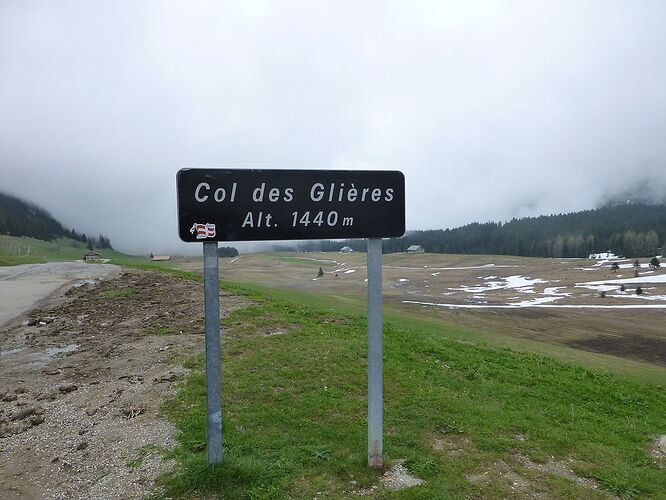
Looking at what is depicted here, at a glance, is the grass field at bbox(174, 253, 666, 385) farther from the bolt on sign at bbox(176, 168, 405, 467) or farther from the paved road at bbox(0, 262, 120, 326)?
the bolt on sign at bbox(176, 168, 405, 467)

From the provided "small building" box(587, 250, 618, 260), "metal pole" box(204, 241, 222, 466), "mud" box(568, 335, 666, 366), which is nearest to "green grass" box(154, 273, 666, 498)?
"metal pole" box(204, 241, 222, 466)

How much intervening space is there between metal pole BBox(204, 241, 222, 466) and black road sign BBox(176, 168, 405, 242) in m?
0.26

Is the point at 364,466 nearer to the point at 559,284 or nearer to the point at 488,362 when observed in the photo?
the point at 488,362

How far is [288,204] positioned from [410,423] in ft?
12.9

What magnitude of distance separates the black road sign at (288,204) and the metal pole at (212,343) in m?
0.26

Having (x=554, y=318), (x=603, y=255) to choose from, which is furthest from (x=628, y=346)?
(x=603, y=255)

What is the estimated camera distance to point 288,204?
5141 millimetres

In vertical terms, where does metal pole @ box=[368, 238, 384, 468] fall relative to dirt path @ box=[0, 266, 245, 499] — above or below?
above

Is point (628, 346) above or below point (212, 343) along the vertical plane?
below

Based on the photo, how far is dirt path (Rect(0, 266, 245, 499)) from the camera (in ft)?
17.7

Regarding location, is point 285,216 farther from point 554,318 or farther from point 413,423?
point 554,318

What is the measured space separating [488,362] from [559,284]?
84.7 meters

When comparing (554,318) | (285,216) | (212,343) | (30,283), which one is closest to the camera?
(212,343)

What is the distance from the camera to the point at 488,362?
1170 centimetres
